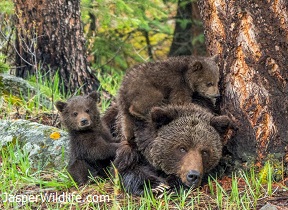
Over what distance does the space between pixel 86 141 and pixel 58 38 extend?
3.47 meters

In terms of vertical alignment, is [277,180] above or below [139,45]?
below

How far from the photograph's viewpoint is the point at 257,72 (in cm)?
553

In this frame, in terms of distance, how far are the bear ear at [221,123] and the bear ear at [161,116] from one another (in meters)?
0.38

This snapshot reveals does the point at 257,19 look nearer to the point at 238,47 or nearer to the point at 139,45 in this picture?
the point at 238,47

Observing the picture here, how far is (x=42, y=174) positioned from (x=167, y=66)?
1.90 metres

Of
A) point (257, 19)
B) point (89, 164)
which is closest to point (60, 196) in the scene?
point (89, 164)

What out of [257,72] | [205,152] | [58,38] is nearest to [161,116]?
[205,152]

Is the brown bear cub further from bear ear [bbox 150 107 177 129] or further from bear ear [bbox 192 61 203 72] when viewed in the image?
bear ear [bbox 192 61 203 72]

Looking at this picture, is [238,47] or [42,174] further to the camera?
[42,174]

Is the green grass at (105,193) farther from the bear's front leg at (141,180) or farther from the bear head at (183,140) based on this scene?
the bear head at (183,140)

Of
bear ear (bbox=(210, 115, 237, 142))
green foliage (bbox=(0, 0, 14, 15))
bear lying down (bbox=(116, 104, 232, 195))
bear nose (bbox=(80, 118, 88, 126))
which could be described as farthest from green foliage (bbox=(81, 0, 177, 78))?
bear ear (bbox=(210, 115, 237, 142))

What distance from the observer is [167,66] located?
6254mm

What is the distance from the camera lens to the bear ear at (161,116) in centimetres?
546

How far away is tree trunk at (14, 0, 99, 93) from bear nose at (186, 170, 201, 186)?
14.7ft
